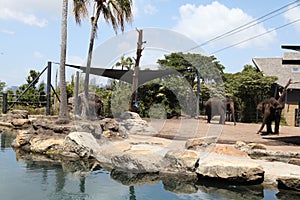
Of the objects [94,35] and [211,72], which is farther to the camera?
[211,72]

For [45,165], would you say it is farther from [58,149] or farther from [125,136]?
[125,136]

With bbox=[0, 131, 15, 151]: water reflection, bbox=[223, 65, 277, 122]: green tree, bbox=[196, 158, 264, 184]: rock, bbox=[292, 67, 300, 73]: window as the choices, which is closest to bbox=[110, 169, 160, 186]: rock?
bbox=[196, 158, 264, 184]: rock

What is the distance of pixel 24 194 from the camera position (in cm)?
487

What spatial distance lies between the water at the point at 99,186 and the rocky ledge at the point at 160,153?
0.51 feet

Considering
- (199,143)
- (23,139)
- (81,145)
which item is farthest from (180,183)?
(23,139)

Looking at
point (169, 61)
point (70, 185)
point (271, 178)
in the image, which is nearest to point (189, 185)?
point (271, 178)

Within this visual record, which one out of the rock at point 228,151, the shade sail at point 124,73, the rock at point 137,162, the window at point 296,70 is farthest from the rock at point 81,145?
the window at point 296,70

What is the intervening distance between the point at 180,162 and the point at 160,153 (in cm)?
87

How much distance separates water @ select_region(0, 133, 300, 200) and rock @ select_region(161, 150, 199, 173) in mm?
185

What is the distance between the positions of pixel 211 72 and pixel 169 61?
2.96 metres

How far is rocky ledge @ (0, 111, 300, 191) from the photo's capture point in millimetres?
5371

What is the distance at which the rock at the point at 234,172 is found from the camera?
530 cm

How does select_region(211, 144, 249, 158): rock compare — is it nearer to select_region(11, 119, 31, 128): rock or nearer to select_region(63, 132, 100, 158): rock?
select_region(63, 132, 100, 158): rock

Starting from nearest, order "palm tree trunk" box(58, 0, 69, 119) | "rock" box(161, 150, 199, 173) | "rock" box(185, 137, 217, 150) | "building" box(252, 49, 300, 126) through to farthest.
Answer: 1. "rock" box(161, 150, 199, 173)
2. "rock" box(185, 137, 217, 150)
3. "palm tree trunk" box(58, 0, 69, 119)
4. "building" box(252, 49, 300, 126)
